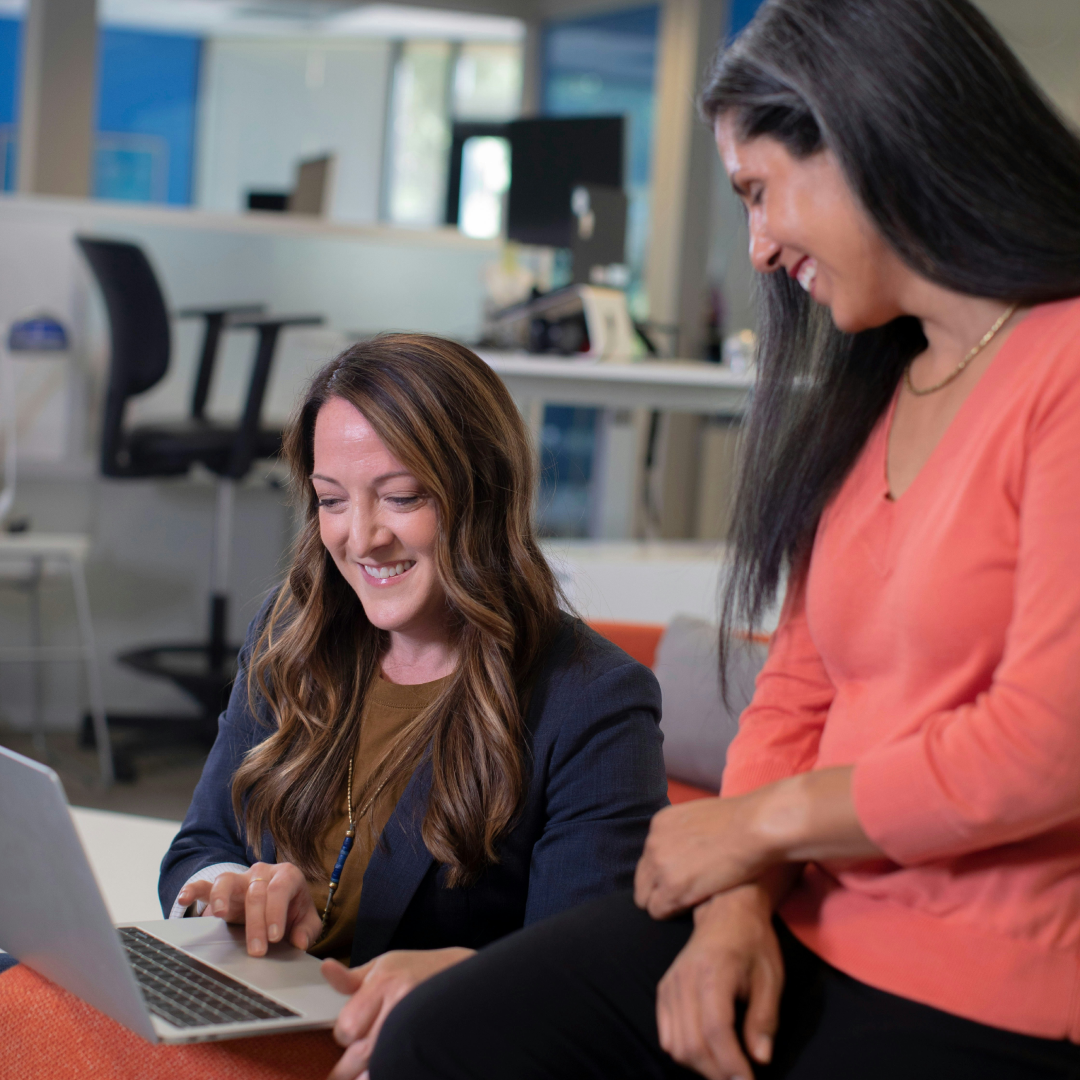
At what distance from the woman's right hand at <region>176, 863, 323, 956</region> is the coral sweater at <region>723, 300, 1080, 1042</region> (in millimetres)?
433

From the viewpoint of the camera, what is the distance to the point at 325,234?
4547 mm

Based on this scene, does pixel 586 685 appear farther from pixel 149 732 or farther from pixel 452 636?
pixel 149 732

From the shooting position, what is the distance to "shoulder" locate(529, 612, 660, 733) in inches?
48.7

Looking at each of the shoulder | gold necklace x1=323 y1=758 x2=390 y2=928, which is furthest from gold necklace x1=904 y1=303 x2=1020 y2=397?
gold necklace x1=323 y1=758 x2=390 y2=928

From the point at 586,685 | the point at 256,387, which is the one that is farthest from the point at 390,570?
the point at 256,387

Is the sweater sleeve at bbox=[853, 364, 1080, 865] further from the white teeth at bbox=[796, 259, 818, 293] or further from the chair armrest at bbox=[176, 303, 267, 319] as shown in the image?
the chair armrest at bbox=[176, 303, 267, 319]

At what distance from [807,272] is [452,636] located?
0.57 m

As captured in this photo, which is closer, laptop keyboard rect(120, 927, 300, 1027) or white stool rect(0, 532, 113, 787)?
laptop keyboard rect(120, 927, 300, 1027)

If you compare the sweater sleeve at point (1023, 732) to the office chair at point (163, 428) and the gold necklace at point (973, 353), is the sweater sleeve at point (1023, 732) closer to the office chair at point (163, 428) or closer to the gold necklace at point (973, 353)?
the gold necklace at point (973, 353)

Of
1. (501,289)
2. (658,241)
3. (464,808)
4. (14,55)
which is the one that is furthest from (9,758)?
(14,55)

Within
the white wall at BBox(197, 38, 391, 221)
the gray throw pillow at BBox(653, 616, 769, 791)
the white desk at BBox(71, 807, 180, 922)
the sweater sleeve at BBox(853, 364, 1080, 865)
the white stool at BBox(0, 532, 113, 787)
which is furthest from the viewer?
the white wall at BBox(197, 38, 391, 221)

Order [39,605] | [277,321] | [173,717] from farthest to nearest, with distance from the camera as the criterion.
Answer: [173,717] → [39,605] → [277,321]

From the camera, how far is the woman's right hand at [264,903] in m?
1.11

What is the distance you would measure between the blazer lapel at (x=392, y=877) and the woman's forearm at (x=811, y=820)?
438mm
